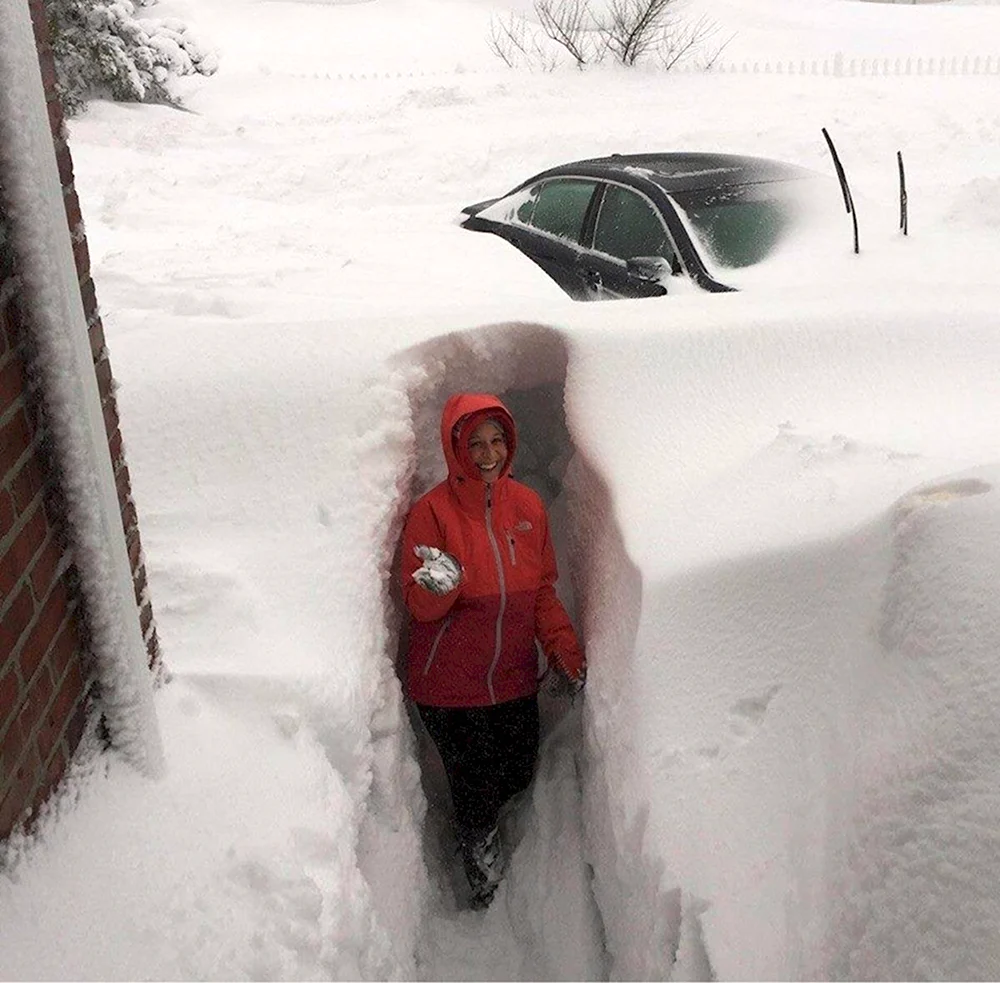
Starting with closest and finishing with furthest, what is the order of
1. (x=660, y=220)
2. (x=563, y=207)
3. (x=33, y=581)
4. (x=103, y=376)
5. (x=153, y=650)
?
(x=33, y=581) → (x=103, y=376) → (x=153, y=650) → (x=660, y=220) → (x=563, y=207)

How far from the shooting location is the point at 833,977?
1.65 meters

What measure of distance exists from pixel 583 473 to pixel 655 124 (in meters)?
9.59

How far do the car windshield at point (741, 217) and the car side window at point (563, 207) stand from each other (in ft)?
2.16

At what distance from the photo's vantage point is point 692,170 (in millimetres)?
5531

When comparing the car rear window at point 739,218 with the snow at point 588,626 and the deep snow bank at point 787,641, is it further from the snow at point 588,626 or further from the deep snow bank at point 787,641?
the deep snow bank at point 787,641

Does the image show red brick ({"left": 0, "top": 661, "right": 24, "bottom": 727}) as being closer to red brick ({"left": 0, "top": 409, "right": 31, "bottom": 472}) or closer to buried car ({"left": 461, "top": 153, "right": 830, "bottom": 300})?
red brick ({"left": 0, "top": 409, "right": 31, "bottom": 472})

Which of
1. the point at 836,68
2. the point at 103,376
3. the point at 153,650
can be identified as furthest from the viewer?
the point at 836,68

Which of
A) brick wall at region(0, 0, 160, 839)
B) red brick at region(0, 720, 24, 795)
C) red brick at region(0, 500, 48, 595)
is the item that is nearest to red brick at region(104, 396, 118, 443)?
brick wall at region(0, 0, 160, 839)

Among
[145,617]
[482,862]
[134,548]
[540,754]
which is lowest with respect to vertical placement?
[482,862]

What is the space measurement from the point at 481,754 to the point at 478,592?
57cm

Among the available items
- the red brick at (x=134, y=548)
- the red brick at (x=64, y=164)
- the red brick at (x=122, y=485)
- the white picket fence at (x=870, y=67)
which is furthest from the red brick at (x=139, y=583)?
the white picket fence at (x=870, y=67)

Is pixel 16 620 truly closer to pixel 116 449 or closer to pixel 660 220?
pixel 116 449

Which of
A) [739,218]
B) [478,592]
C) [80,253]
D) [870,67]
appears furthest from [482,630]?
[870,67]

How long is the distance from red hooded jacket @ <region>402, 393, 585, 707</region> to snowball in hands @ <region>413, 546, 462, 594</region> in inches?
3.9
